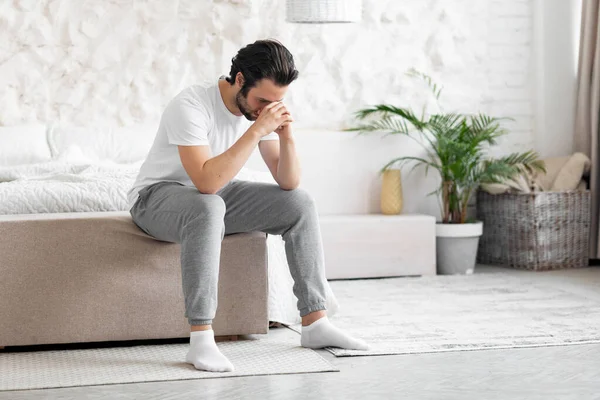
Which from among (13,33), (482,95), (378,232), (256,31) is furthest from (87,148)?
(482,95)

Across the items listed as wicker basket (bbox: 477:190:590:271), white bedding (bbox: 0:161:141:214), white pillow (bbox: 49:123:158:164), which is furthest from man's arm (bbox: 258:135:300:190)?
wicker basket (bbox: 477:190:590:271)

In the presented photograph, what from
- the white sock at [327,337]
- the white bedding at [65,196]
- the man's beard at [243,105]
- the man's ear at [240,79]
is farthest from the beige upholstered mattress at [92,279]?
the man's ear at [240,79]

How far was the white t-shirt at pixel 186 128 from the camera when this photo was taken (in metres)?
2.77

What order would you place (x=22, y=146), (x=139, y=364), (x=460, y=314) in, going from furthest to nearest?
(x=22, y=146)
(x=460, y=314)
(x=139, y=364)

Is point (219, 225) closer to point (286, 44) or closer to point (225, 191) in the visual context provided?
point (225, 191)

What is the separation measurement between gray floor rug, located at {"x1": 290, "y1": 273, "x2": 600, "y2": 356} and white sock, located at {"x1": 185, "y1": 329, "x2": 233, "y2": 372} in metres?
0.40

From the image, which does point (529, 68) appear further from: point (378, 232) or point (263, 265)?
point (263, 265)

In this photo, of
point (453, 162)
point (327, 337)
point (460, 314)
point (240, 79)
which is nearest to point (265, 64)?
point (240, 79)

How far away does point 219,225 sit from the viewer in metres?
2.70

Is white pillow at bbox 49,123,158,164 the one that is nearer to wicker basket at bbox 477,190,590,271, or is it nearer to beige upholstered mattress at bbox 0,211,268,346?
beige upholstered mattress at bbox 0,211,268,346

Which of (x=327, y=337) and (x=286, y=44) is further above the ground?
(x=286, y=44)

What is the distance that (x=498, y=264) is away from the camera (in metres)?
5.30

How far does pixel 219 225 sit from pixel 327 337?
1.69ft

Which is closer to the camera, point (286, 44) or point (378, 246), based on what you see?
point (378, 246)
